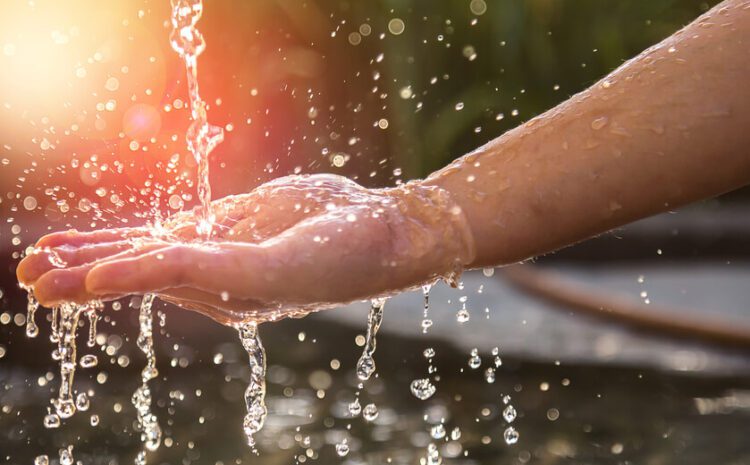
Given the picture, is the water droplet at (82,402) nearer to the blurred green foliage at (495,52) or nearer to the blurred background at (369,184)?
the blurred background at (369,184)

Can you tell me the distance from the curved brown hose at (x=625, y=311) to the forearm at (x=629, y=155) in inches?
86.8

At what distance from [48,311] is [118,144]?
1135mm

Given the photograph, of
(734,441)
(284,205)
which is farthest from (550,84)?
(284,205)

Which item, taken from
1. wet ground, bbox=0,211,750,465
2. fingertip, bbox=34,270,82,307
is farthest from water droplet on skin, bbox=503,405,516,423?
fingertip, bbox=34,270,82,307

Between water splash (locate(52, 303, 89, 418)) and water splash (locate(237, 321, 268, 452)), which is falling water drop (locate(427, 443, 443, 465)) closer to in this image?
water splash (locate(237, 321, 268, 452))

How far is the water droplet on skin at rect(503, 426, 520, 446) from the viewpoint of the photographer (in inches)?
112

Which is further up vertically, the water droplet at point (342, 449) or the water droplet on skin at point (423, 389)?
the water droplet at point (342, 449)

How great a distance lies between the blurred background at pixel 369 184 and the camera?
2.97 m

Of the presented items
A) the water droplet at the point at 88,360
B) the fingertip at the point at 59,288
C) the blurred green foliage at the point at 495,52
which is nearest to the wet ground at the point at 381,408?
the water droplet at the point at 88,360

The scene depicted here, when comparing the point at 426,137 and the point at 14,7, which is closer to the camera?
the point at 14,7

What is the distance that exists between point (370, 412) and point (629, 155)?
6.05 ft

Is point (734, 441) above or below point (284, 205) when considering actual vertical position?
below

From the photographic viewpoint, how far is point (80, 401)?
3.20 metres

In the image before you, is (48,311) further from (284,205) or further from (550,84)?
(550,84)
